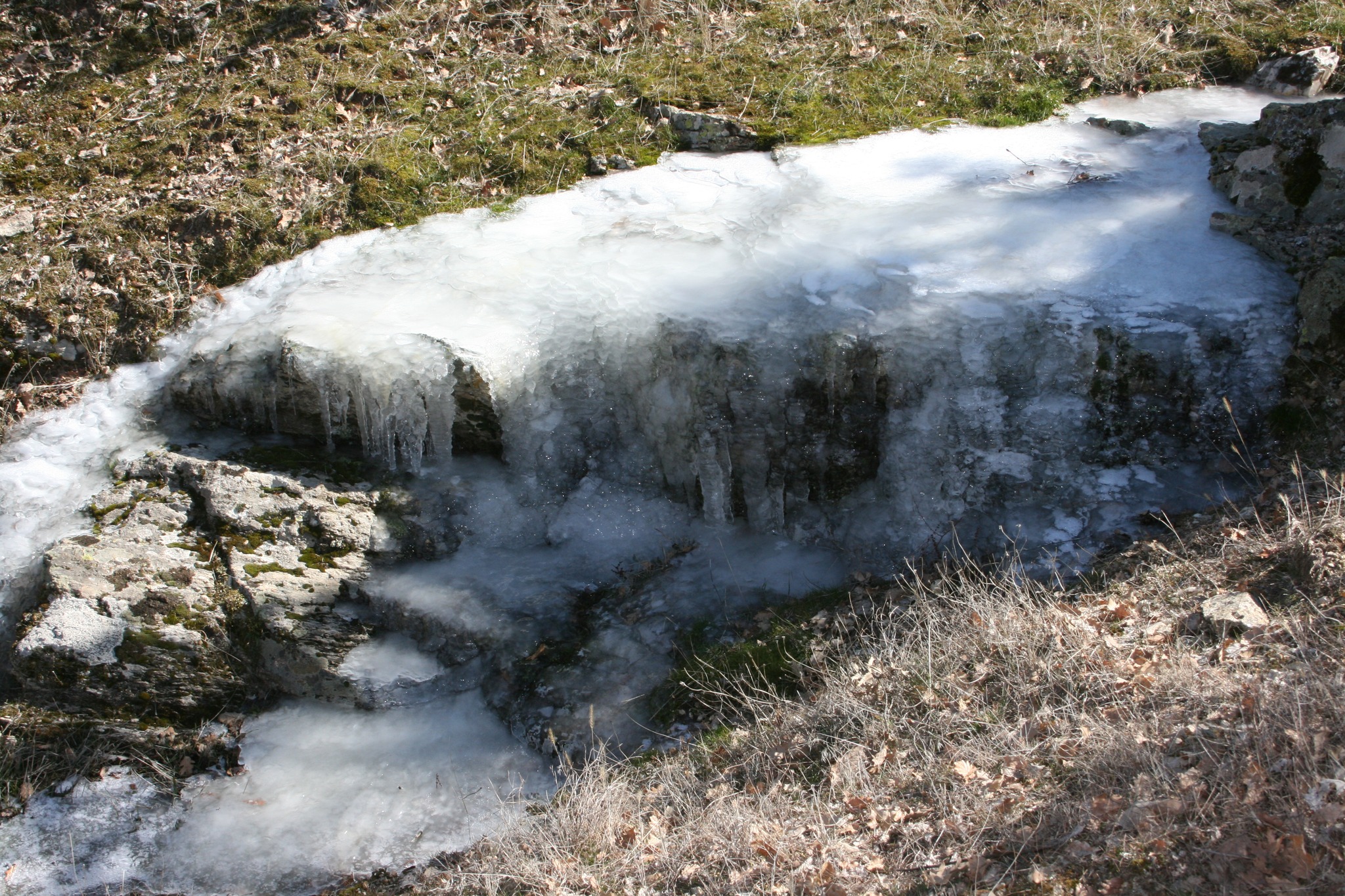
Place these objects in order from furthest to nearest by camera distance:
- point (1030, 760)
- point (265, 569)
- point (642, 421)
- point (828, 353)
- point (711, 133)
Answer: point (711, 133) < point (642, 421) < point (828, 353) < point (265, 569) < point (1030, 760)

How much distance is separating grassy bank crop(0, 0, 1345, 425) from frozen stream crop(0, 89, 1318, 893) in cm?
64

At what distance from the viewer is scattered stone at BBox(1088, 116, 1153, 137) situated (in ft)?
24.8

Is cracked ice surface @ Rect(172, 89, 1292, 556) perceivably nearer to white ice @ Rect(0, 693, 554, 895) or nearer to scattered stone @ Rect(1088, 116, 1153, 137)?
scattered stone @ Rect(1088, 116, 1153, 137)

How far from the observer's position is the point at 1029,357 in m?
5.55

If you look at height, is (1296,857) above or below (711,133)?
below

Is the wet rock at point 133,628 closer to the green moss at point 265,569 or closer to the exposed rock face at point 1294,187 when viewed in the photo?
the green moss at point 265,569

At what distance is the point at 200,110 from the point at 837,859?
25.1 ft

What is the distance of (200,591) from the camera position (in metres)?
5.22

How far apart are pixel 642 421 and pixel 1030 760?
3.20 meters

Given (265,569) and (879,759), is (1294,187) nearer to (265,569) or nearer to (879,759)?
(879,759)

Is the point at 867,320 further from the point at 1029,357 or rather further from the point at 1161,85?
the point at 1161,85

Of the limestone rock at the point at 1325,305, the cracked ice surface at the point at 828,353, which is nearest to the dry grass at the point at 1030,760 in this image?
the cracked ice surface at the point at 828,353

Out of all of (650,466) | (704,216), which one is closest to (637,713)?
(650,466)

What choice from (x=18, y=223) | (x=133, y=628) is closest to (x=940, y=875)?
(x=133, y=628)
